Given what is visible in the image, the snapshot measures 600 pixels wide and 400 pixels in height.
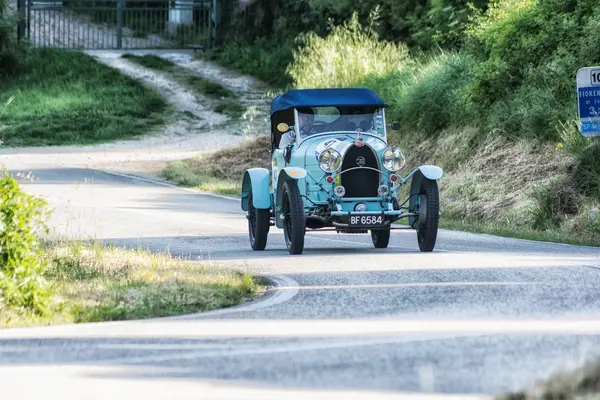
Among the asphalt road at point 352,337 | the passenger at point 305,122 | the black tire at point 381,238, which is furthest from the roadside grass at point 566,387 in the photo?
the black tire at point 381,238

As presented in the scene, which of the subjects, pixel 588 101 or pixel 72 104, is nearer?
pixel 588 101

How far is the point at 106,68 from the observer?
50.7 metres

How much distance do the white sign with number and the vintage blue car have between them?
3830mm

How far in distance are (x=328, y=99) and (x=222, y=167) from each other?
1777 cm

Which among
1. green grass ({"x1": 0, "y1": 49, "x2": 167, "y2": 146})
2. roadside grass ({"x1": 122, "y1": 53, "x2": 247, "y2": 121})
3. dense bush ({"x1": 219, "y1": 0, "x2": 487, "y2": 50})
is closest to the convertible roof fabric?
dense bush ({"x1": 219, "y1": 0, "x2": 487, "y2": 50})

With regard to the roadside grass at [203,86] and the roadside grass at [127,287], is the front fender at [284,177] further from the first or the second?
the roadside grass at [203,86]

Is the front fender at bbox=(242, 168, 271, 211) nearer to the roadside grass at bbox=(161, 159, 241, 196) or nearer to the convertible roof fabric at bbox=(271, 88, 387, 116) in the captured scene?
the convertible roof fabric at bbox=(271, 88, 387, 116)

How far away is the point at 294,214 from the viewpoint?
16.3m

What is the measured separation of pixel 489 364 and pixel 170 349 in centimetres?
215

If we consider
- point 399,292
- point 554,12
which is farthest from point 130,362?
point 554,12

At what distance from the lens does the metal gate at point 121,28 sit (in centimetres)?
5366

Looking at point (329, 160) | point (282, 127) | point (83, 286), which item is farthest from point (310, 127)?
point (83, 286)

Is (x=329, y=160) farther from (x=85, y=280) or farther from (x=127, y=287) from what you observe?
(x=127, y=287)

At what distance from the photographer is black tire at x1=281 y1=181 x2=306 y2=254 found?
16.3m
